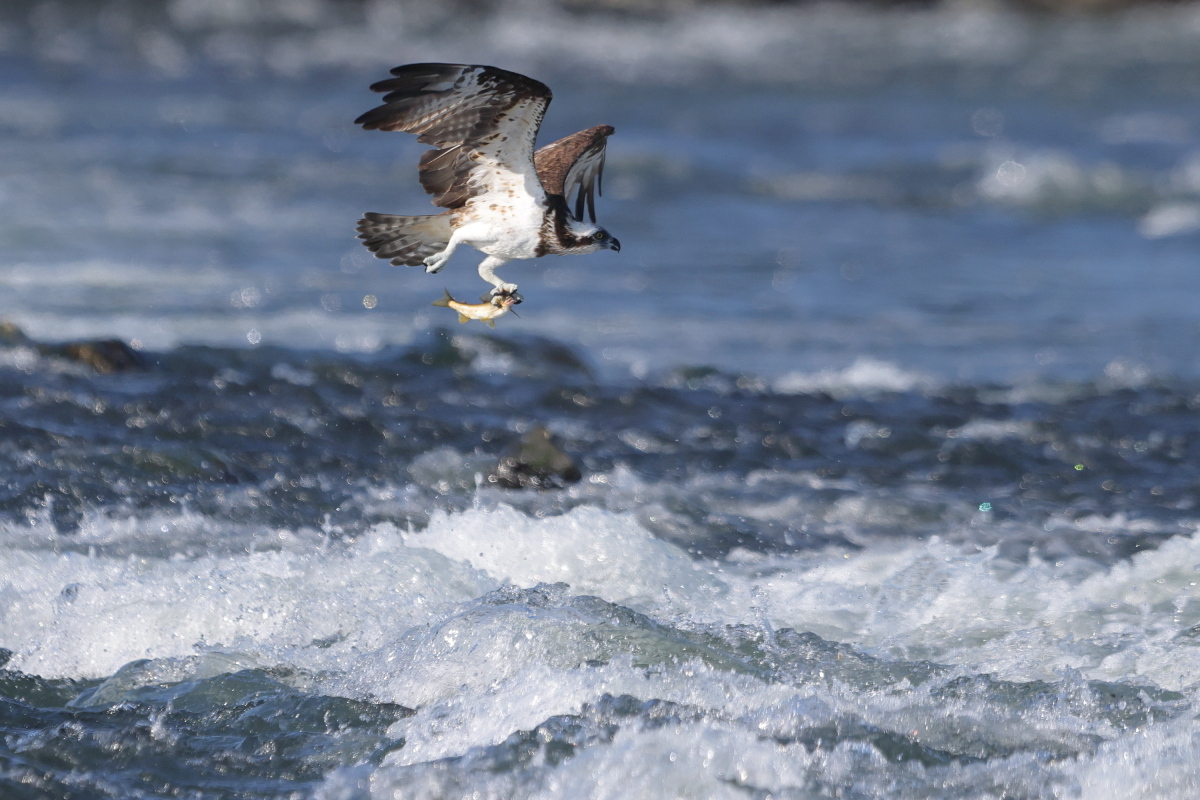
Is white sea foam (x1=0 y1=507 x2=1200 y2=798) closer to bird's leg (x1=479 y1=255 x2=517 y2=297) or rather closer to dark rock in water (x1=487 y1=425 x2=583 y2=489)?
dark rock in water (x1=487 y1=425 x2=583 y2=489)

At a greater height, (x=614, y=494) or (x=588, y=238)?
(x=588, y=238)

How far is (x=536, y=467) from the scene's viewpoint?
631 cm

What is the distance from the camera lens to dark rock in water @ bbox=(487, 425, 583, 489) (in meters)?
6.27

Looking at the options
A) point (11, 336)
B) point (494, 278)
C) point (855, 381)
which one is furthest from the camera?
point (855, 381)

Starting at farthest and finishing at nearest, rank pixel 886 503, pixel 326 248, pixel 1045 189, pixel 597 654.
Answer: pixel 1045 189, pixel 326 248, pixel 886 503, pixel 597 654

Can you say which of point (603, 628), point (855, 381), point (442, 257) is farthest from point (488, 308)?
point (855, 381)

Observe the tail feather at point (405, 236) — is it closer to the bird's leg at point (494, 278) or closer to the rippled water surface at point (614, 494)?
the bird's leg at point (494, 278)

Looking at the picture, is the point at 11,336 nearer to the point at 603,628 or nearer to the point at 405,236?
the point at 405,236

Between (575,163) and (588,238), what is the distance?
582mm

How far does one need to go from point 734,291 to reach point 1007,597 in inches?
241

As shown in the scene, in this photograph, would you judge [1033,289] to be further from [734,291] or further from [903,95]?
[903,95]

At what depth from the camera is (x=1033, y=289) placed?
11.4m

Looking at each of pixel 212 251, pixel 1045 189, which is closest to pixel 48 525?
pixel 212 251

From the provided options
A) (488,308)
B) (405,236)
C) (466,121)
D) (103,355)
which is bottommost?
(103,355)
